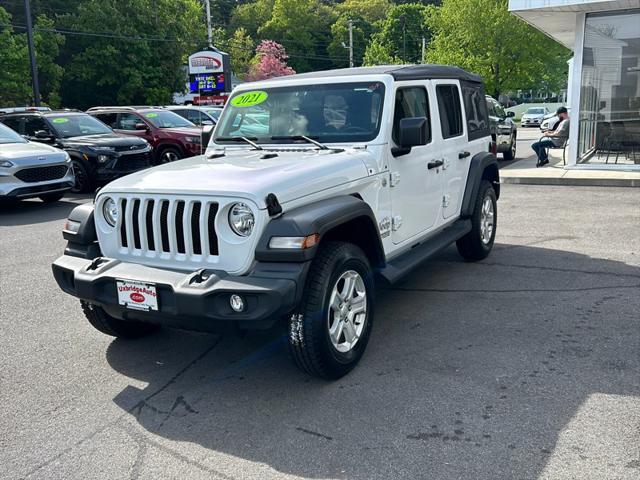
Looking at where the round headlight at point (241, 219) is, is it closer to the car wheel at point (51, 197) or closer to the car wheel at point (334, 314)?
the car wheel at point (334, 314)

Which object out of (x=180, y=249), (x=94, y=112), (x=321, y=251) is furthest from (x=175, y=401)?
(x=94, y=112)

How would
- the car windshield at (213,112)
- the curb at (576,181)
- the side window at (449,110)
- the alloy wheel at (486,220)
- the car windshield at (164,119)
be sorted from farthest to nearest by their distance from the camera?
the car windshield at (213,112) < the car windshield at (164,119) < the curb at (576,181) < the alloy wheel at (486,220) < the side window at (449,110)

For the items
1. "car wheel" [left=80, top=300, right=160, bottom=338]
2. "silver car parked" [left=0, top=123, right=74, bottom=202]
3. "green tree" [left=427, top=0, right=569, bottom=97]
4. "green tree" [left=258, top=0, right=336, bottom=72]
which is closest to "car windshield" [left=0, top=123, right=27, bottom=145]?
"silver car parked" [left=0, top=123, right=74, bottom=202]

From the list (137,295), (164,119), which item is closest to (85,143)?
(164,119)

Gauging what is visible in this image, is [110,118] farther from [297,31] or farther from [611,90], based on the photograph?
[297,31]

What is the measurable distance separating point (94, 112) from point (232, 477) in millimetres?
15496

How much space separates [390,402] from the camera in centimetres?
378

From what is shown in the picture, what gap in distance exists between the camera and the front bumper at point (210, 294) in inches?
135

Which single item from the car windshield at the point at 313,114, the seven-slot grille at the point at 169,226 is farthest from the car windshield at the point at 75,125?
the seven-slot grille at the point at 169,226

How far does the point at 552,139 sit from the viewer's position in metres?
16.6

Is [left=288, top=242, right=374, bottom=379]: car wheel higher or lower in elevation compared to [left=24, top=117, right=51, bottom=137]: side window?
lower

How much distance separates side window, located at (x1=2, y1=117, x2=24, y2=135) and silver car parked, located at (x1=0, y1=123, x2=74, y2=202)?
176cm

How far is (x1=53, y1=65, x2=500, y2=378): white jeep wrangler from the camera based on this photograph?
3.60 m

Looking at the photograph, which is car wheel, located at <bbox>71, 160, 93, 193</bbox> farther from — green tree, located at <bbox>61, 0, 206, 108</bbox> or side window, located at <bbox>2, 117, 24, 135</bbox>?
green tree, located at <bbox>61, 0, 206, 108</bbox>
